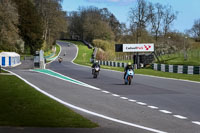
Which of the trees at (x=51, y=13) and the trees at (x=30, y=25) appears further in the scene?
the trees at (x=51, y=13)

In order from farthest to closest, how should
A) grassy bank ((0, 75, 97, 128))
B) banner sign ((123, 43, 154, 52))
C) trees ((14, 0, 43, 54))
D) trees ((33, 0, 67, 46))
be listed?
trees ((33, 0, 67, 46)), trees ((14, 0, 43, 54)), banner sign ((123, 43, 154, 52)), grassy bank ((0, 75, 97, 128))

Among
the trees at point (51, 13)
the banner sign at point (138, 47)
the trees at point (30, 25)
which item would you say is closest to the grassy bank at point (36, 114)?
the banner sign at point (138, 47)

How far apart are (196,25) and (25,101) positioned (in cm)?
13109

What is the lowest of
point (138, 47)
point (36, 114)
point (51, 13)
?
point (36, 114)

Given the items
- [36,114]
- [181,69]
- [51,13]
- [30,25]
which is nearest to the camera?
[36,114]

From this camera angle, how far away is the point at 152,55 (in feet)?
192

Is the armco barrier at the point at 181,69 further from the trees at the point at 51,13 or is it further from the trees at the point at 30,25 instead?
the trees at the point at 51,13

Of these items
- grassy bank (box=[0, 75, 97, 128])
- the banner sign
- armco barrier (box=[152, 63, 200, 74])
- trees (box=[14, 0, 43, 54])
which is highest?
trees (box=[14, 0, 43, 54])

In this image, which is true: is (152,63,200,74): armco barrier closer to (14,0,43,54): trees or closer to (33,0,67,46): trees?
(14,0,43,54): trees

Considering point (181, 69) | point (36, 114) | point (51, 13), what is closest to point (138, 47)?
point (181, 69)

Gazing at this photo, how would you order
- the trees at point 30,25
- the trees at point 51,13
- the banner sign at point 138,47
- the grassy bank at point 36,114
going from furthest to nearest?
the trees at point 51,13 → the trees at point 30,25 → the banner sign at point 138,47 → the grassy bank at point 36,114

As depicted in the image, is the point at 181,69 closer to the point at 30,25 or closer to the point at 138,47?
the point at 138,47

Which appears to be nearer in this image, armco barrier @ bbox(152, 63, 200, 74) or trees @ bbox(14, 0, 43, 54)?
armco barrier @ bbox(152, 63, 200, 74)

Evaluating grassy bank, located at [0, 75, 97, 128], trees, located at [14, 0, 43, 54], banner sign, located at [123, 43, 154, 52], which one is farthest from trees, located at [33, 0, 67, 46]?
grassy bank, located at [0, 75, 97, 128]
